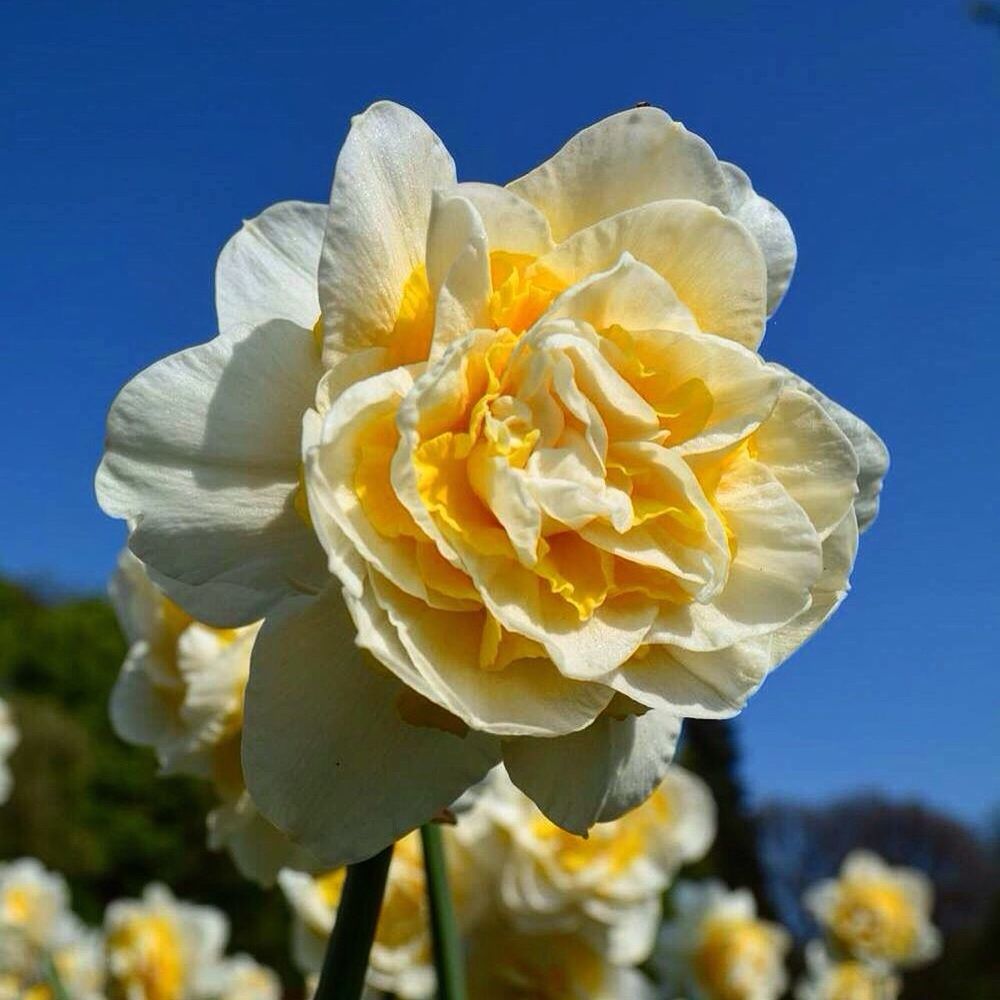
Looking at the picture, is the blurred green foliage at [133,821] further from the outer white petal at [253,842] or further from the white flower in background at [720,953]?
the outer white petal at [253,842]

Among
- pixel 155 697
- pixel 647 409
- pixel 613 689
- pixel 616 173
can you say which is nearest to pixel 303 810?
pixel 613 689

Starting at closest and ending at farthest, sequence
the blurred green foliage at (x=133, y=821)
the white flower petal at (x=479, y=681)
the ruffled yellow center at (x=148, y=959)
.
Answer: the white flower petal at (x=479, y=681) → the ruffled yellow center at (x=148, y=959) → the blurred green foliage at (x=133, y=821)

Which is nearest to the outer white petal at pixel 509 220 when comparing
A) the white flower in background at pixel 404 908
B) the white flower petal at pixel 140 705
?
the white flower petal at pixel 140 705

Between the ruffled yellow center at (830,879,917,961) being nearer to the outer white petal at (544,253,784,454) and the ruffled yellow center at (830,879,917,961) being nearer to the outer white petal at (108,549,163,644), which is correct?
the outer white petal at (108,549,163,644)

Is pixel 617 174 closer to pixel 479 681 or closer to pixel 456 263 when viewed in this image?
pixel 456 263

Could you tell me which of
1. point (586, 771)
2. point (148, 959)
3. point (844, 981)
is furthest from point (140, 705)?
point (844, 981)

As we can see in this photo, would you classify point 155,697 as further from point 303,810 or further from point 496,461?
point 496,461
